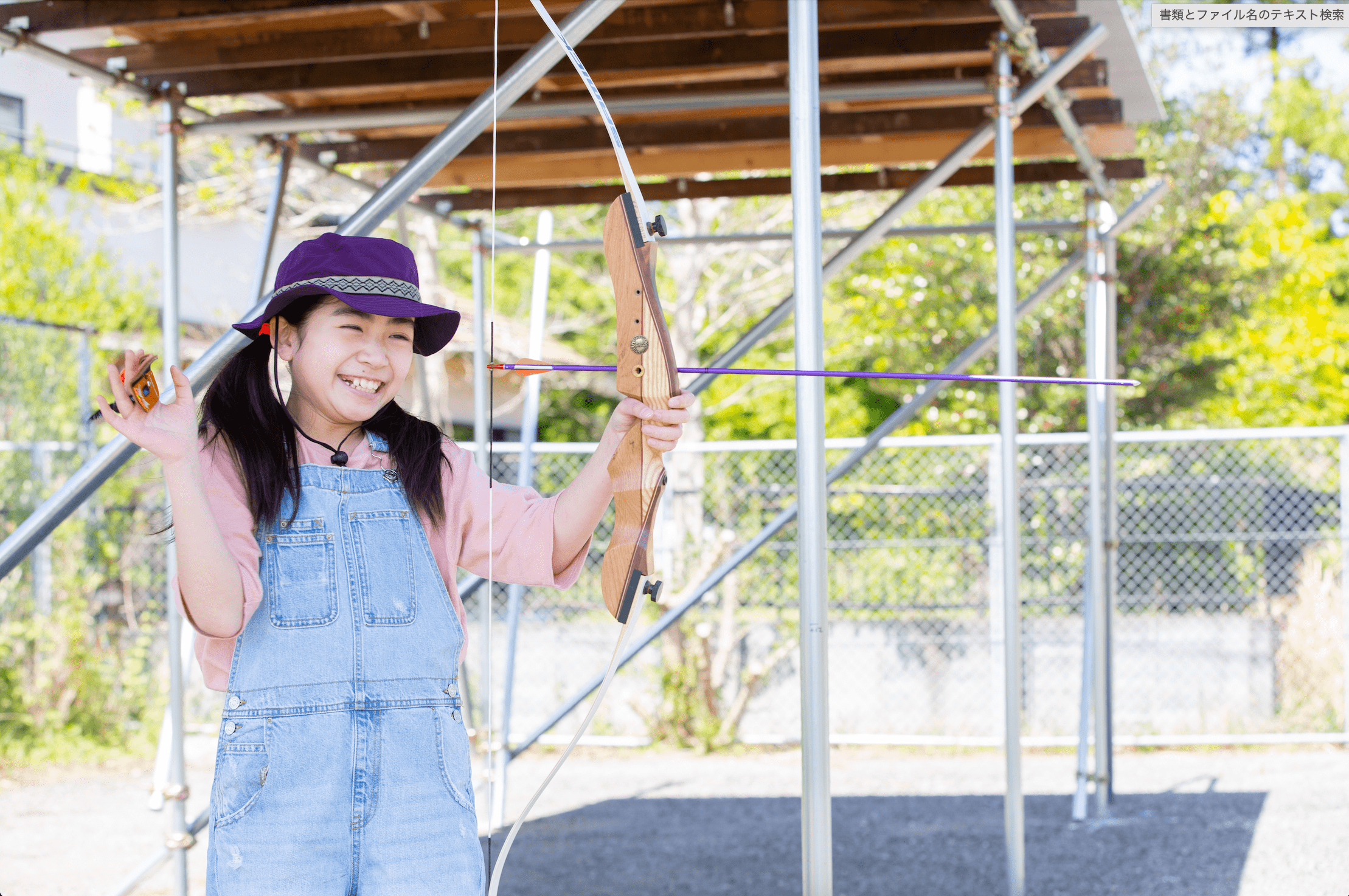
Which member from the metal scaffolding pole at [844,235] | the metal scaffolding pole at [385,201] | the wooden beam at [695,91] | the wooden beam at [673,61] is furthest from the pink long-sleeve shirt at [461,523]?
the metal scaffolding pole at [844,235]

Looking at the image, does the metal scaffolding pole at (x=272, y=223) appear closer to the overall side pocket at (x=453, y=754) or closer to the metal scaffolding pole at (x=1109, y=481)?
the overall side pocket at (x=453, y=754)

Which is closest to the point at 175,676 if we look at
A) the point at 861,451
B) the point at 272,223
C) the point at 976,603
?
the point at 272,223

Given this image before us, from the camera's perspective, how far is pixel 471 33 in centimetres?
322

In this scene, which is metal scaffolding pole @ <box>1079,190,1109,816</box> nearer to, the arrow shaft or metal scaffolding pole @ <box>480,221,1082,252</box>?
metal scaffolding pole @ <box>480,221,1082,252</box>

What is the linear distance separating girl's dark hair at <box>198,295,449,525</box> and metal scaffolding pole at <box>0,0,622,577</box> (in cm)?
27

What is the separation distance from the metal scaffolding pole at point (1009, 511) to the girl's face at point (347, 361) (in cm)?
157

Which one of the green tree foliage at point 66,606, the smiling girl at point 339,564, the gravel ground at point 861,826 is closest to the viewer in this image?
the smiling girl at point 339,564

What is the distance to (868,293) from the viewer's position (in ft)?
34.6

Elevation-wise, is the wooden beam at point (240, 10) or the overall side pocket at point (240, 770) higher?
the wooden beam at point (240, 10)

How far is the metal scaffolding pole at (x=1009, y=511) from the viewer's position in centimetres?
285

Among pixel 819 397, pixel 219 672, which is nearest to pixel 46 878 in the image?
pixel 219 672

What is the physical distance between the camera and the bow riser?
141cm

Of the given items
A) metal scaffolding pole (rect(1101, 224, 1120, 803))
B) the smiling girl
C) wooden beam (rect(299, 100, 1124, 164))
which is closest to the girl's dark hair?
the smiling girl

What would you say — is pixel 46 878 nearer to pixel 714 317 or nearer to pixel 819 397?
pixel 819 397
